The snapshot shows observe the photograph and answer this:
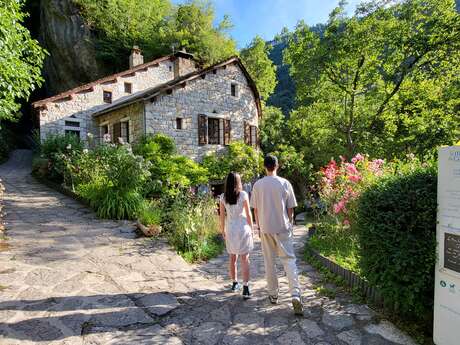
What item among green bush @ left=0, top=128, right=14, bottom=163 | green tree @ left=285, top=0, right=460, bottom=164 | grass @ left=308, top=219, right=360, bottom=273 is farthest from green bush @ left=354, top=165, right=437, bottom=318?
green bush @ left=0, top=128, right=14, bottom=163

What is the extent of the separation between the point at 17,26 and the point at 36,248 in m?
3.64

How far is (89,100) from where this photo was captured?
16359mm

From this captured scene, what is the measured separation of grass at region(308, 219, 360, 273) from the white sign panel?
2.01 meters

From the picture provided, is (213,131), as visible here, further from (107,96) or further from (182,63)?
(107,96)

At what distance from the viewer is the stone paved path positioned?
2834mm

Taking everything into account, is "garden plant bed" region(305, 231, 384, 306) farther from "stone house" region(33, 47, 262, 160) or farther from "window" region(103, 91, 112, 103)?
"window" region(103, 91, 112, 103)

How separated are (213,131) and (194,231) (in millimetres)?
10467

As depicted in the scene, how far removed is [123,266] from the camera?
4.52 m

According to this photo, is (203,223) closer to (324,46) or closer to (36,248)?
(36,248)

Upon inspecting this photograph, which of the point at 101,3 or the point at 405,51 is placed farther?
the point at 101,3

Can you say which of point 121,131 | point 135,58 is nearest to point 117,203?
point 121,131

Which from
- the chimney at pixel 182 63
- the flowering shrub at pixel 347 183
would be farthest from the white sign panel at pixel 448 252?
the chimney at pixel 182 63

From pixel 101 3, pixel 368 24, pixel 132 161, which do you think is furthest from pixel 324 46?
pixel 101 3

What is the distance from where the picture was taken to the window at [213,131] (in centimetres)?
1562
